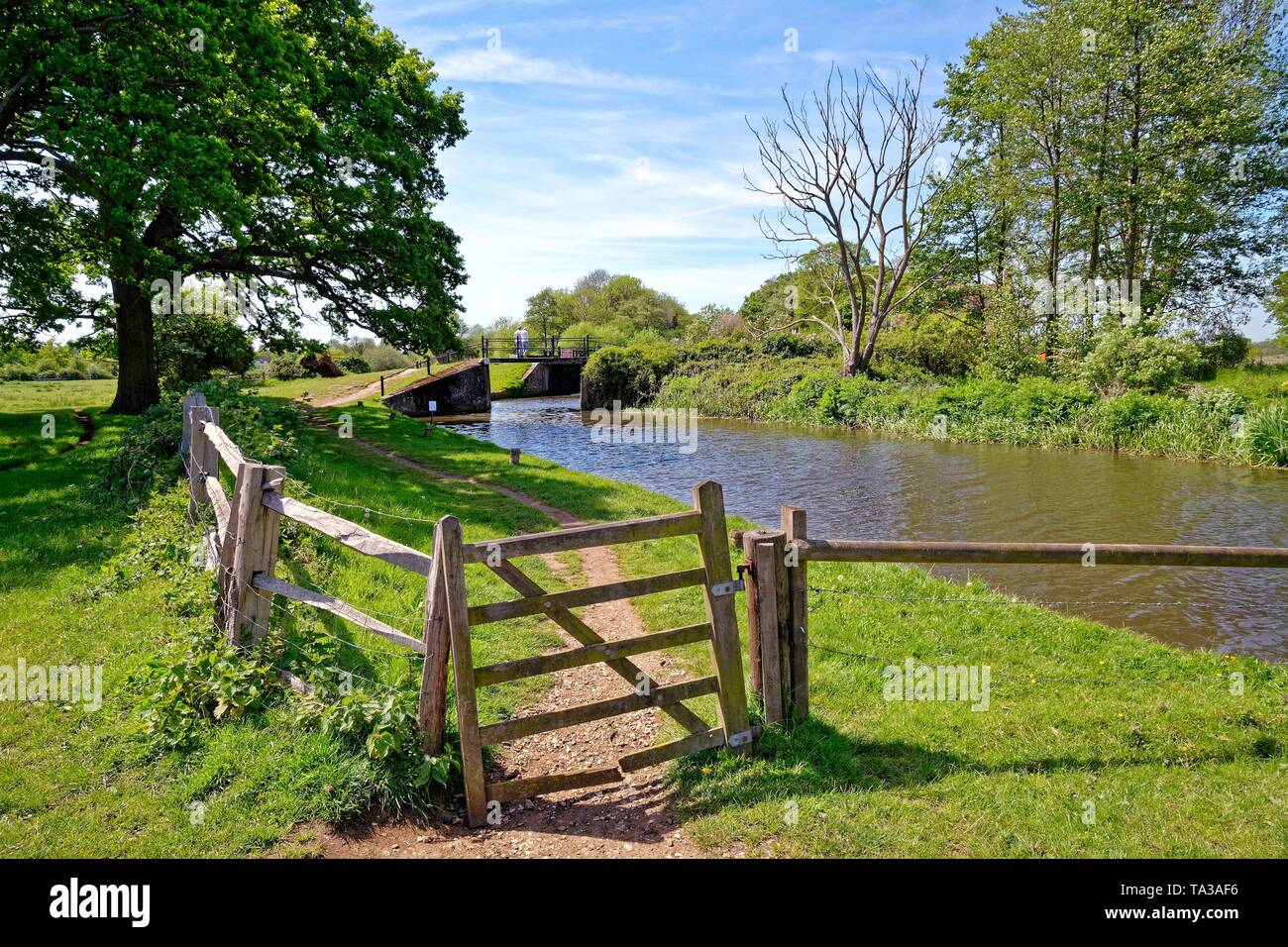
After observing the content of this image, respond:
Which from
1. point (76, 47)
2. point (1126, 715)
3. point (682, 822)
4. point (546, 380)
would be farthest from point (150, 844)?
point (546, 380)

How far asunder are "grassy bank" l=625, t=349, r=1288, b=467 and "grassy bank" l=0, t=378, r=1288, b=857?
15.6 meters

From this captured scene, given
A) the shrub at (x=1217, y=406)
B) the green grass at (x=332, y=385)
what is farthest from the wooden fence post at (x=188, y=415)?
the green grass at (x=332, y=385)

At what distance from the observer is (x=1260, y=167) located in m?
27.0

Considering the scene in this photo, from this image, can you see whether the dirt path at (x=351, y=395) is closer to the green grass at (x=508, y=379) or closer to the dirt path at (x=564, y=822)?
the green grass at (x=508, y=379)

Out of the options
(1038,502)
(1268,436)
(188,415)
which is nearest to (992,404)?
(1268,436)

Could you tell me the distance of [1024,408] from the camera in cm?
2398

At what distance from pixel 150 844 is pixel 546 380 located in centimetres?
5361

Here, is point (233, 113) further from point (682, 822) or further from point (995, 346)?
point (995, 346)

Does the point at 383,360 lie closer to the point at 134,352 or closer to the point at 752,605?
the point at 134,352

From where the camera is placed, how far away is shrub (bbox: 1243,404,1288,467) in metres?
17.8

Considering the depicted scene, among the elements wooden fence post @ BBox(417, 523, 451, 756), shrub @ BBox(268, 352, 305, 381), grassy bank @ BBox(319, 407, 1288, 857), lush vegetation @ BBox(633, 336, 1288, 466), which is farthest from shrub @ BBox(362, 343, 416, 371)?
wooden fence post @ BBox(417, 523, 451, 756)

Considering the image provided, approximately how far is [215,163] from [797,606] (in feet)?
49.0

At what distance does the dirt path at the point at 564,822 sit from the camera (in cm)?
408

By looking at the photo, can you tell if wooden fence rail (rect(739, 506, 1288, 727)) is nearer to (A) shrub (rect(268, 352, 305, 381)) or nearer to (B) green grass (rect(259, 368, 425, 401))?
(B) green grass (rect(259, 368, 425, 401))
